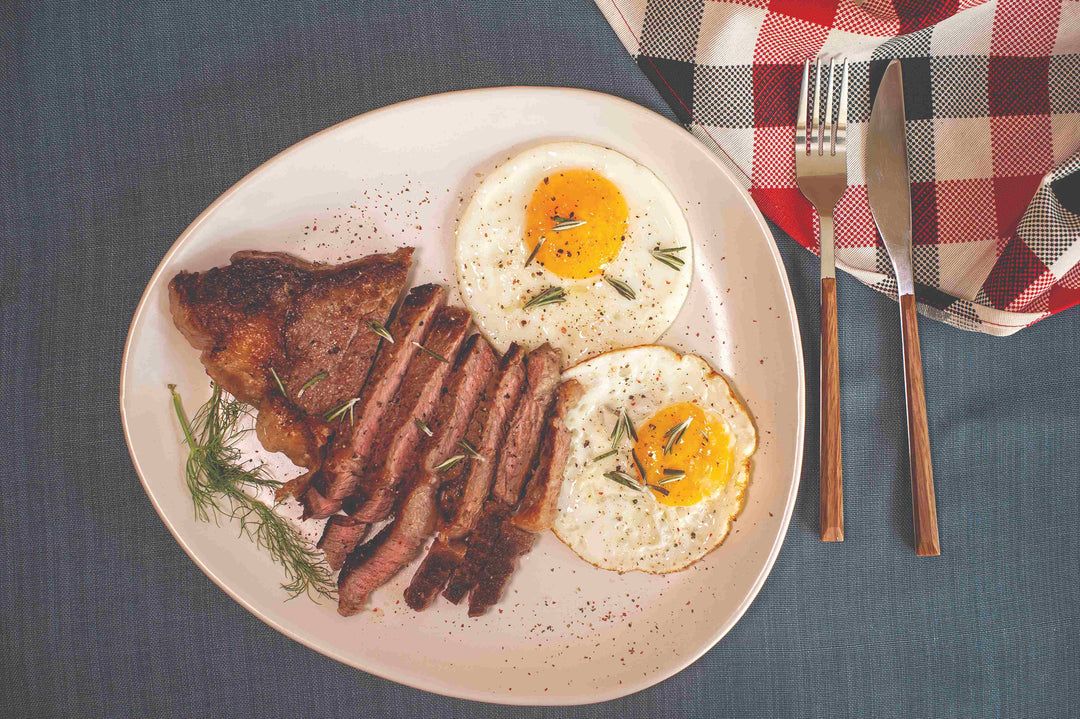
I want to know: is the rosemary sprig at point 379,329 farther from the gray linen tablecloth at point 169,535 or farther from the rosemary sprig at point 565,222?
the gray linen tablecloth at point 169,535

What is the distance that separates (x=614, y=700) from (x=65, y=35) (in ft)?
15.3

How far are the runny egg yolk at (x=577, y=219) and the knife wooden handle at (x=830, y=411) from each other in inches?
41.4

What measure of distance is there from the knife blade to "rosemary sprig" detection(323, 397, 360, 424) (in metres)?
2.68

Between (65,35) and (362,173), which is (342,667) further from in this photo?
(65,35)

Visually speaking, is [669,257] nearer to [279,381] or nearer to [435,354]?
[435,354]

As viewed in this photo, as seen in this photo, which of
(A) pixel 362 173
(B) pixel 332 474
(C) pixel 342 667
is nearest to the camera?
(B) pixel 332 474

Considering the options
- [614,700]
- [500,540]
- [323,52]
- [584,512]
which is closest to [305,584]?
[500,540]

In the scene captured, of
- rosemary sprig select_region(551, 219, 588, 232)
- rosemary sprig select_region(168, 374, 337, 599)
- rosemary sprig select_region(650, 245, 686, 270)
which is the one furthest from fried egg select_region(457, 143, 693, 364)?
rosemary sprig select_region(168, 374, 337, 599)

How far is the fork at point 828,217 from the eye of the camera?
309 centimetres

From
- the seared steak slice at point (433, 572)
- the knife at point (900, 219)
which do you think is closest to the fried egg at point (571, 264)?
the knife at point (900, 219)

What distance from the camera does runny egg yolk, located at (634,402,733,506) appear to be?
305cm

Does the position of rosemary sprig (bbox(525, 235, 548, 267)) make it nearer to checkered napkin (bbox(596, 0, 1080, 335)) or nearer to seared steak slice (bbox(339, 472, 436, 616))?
checkered napkin (bbox(596, 0, 1080, 335))

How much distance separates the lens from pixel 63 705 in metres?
3.54

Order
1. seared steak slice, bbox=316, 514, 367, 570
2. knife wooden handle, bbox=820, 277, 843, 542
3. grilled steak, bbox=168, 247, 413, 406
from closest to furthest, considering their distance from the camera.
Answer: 1. grilled steak, bbox=168, 247, 413, 406
2. knife wooden handle, bbox=820, 277, 843, 542
3. seared steak slice, bbox=316, 514, 367, 570
